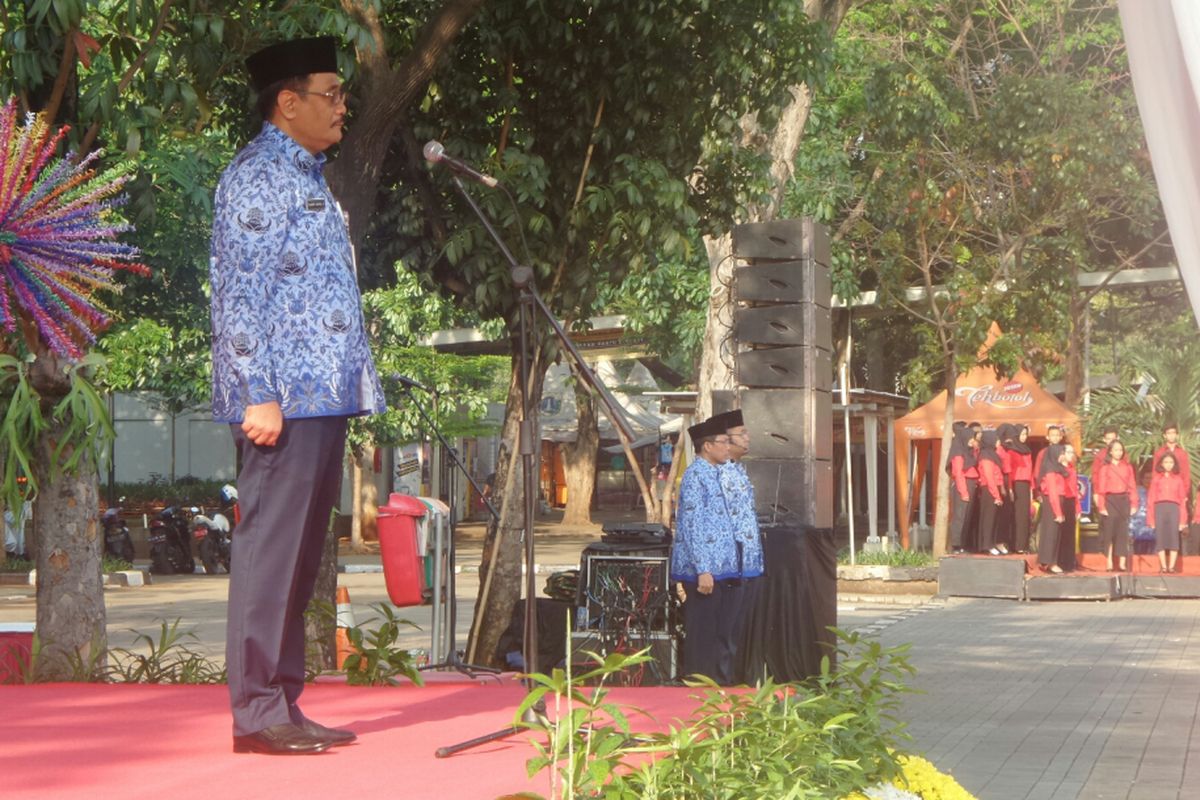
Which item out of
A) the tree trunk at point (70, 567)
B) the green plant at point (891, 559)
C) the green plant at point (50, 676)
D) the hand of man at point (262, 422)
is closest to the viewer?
the hand of man at point (262, 422)

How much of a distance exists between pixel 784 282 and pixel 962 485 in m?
14.2

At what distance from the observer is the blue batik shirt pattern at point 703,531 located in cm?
1070

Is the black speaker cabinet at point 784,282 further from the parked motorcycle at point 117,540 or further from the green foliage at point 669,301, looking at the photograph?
the parked motorcycle at point 117,540

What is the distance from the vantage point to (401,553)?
9.84 metres

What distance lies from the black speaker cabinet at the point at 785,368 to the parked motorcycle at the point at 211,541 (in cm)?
1829

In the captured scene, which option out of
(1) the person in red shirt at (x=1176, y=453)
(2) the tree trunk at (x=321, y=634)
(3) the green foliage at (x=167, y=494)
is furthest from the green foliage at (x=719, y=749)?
(3) the green foliage at (x=167, y=494)

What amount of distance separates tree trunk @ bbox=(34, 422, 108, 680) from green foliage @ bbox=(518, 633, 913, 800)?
3368mm

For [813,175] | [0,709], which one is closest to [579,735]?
[0,709]

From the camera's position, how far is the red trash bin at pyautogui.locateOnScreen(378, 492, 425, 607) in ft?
32.0

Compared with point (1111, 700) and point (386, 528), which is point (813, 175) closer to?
point (1111, 700)

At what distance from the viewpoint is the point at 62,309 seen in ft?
21.4

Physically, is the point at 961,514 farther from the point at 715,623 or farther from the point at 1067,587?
the point at 715,623

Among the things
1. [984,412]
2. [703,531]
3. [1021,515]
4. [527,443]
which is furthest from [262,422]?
[984,412]

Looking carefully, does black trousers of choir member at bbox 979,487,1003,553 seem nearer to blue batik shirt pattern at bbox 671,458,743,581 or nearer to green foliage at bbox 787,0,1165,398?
green foliage at bbox 787,0,1165,398
